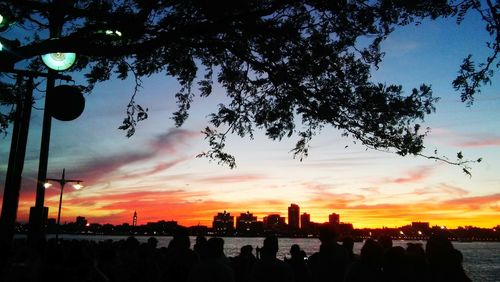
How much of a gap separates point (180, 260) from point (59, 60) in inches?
169

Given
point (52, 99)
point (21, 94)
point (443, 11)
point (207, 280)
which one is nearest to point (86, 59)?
point (21, 94)

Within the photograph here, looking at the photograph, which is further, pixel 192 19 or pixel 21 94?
pixel 21 94

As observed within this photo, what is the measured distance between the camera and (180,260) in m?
7.77

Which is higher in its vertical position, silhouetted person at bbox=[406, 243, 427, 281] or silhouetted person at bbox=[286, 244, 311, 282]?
silhouetted person at bbox=[406, 243, 427, 281]

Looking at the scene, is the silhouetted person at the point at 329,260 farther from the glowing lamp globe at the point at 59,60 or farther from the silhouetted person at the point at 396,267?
the glowing lamp globe at the point at 59,60

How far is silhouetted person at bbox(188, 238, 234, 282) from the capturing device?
5.18m

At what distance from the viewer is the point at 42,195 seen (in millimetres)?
8523

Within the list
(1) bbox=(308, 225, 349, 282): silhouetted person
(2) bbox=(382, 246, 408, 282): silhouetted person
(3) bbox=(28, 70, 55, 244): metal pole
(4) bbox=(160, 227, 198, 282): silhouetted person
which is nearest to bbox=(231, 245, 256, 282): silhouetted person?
(4) bbox=(160, 227, 198, 282): silhouetted person

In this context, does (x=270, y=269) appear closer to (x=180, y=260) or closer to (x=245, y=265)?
(x=180, y=260)

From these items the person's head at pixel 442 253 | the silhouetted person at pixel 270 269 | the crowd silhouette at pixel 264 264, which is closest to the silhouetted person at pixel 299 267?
the crowd silhouette at pixel 264 264

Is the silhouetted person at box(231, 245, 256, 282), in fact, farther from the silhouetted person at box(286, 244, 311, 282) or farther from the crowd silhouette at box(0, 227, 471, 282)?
the silhouetted person at box(286, 244, 311, 282)

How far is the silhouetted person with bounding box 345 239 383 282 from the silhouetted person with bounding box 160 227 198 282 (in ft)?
10.8

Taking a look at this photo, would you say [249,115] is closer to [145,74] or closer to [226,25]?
[145,74]

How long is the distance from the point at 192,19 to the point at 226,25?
1.80m
